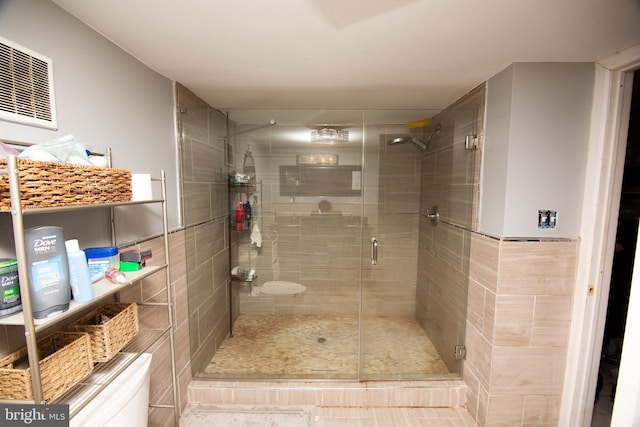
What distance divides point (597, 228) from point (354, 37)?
1518mm

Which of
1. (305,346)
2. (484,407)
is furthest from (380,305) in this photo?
(484,407)

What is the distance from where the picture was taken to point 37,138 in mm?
814

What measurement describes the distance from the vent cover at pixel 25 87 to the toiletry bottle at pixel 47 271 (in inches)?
15.3

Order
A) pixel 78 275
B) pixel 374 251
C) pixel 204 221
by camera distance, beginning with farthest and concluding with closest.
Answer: pixel 374 251
pixel 204 221
pixel 78 275

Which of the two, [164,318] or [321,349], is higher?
[164,318]

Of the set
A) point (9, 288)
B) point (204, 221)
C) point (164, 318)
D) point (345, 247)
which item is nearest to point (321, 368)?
point (345, 247)

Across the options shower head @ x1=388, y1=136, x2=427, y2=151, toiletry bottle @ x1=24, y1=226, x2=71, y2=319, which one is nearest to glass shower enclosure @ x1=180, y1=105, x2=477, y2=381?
shower head @ x1=388, y1=136, x2=427, y2=151

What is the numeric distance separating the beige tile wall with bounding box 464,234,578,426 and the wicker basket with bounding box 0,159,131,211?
1.77 m

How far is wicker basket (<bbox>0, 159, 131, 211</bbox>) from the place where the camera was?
0.60m

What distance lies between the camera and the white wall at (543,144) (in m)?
1.30

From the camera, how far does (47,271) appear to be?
2.13 ft

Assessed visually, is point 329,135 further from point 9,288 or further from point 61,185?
point 9,288

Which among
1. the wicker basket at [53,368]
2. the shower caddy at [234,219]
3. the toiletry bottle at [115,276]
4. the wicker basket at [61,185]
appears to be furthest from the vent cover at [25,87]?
the shower caddy at [234,219]

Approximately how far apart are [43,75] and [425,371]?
253 cm
